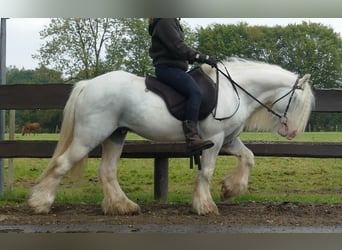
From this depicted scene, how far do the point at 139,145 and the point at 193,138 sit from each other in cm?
98

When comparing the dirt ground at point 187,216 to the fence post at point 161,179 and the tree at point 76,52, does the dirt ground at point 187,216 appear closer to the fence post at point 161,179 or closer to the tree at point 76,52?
the fence post at point 161,179

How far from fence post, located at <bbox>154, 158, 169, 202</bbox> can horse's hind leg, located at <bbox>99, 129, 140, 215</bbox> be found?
2.50 feet

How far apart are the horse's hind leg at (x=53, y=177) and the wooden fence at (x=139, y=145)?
59 centimetres

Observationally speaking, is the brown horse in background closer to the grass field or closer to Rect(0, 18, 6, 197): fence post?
the grass field

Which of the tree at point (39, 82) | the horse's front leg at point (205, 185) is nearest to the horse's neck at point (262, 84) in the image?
the horse's front leg at point (205, 185)

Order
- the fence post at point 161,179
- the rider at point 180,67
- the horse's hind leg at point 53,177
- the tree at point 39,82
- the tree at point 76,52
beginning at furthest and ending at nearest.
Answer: the fence post at point 161,179, the tree at point 39,82, the tree at point 76,52, the horse's hind leg at point 53,177, the rider at point 180,67

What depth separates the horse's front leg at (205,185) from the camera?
367 cm

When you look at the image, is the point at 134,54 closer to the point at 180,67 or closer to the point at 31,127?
the point at 180,67

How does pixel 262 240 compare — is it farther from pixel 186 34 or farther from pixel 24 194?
pixel 24 194

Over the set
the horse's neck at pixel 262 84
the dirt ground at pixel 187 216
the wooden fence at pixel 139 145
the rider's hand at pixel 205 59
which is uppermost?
the rider's hand at pixel 205 59

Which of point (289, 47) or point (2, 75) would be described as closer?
point (289, 47)

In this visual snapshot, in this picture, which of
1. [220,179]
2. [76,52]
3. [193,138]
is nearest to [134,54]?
[76,52]

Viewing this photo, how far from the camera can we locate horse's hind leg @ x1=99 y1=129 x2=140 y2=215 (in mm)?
3725

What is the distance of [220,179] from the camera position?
164 inches
